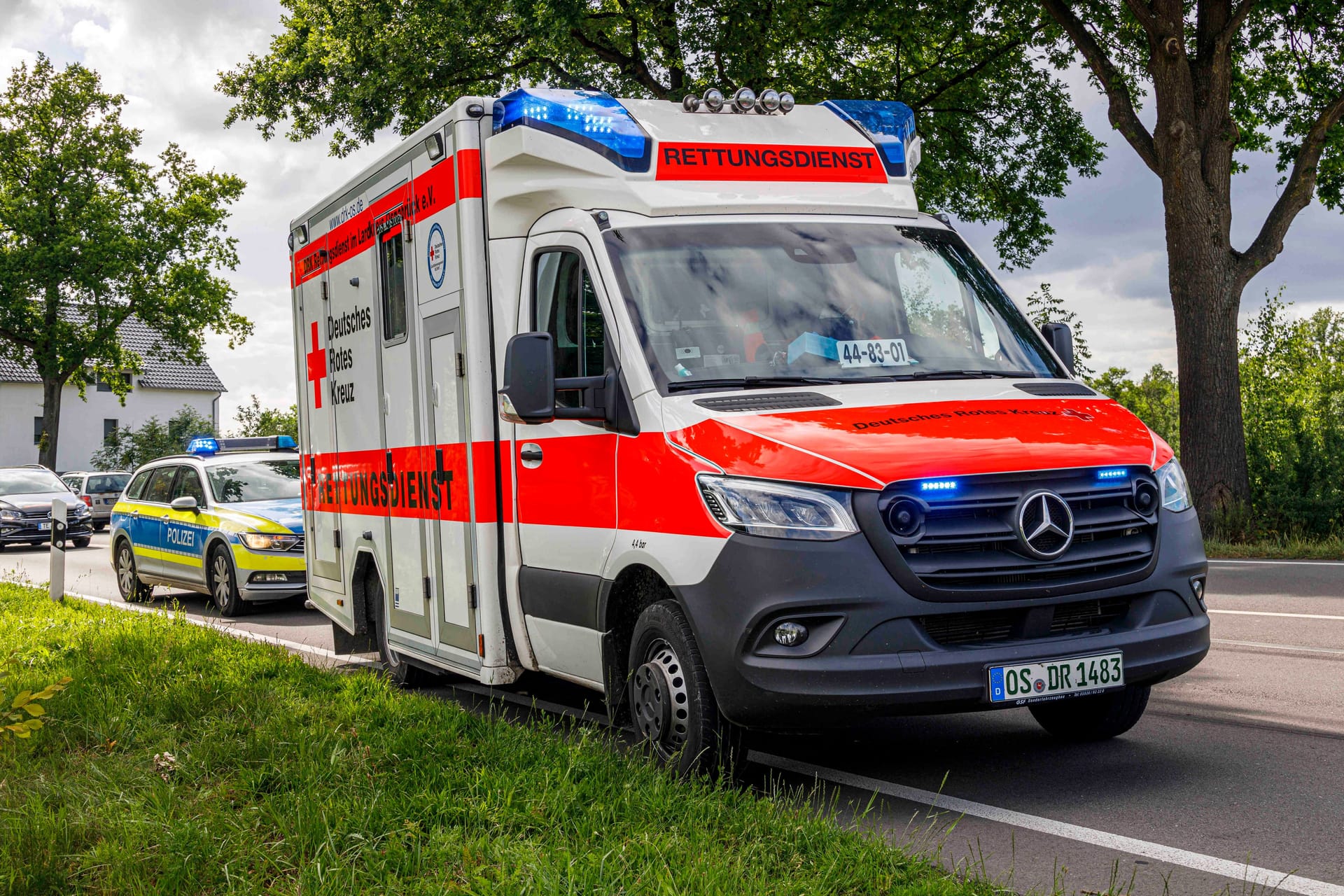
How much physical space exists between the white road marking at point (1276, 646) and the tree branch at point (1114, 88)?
387 inches

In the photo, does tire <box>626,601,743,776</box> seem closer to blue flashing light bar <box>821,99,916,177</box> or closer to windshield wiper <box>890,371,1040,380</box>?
windshield wiper <box>890,371,1040,380</box>

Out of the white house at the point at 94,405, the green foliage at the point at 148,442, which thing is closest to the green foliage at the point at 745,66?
the green foliage at the point at 148,442

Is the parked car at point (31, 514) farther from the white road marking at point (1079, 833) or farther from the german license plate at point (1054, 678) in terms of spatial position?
the german license plate at point (1054, 678)

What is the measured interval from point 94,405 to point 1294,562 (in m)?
69.6

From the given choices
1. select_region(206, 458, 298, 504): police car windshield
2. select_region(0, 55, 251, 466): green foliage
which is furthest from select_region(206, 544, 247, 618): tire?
select_region(0, 55, 251, 466): green foliage

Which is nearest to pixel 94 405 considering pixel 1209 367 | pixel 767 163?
pixel 1209 367

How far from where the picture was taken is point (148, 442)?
53.2 m

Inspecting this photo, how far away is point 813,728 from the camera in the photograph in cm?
483

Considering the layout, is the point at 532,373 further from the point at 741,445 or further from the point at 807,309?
the point at 807,309

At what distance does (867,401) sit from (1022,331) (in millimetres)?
1312

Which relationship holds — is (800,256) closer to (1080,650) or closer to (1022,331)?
(1022,331)

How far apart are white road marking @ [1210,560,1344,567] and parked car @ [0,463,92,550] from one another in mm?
22594

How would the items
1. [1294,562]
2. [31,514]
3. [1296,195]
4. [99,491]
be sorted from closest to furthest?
[1294,562], [1296,195], [31,514], [99,491]

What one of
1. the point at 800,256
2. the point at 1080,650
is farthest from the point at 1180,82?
the point at 1080,650
